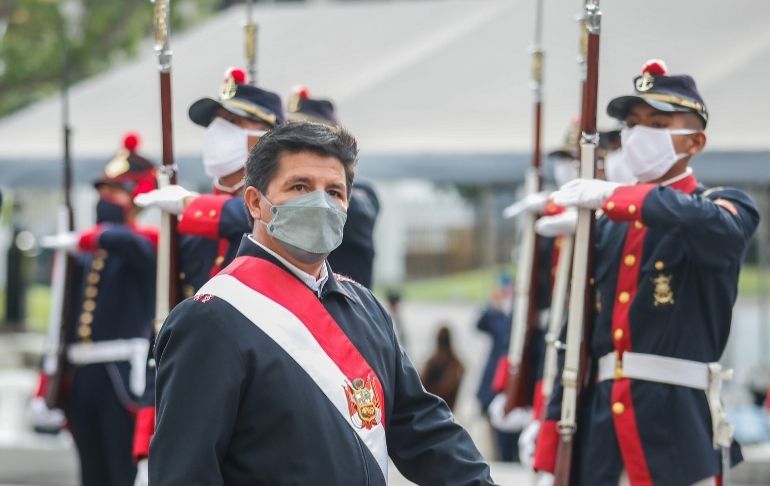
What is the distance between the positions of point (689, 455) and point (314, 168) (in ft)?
6.81

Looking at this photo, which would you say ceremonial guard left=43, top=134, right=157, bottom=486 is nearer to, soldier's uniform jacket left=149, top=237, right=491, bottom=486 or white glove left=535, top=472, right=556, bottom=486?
white glove left=535, top=472, right=556, bottom=486

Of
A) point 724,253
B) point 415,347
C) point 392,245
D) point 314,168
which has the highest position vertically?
point 314,168

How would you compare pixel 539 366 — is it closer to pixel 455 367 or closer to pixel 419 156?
pixel 419 156

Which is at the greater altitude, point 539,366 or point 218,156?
point 218,156

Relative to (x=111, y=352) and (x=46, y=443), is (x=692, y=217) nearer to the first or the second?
(x=111, y=352)

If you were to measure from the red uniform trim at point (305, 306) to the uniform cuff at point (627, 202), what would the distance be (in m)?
1.46

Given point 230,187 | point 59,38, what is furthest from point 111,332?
point 59,38

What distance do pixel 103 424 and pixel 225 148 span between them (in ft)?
7.04

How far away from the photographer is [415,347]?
17688 millimetres

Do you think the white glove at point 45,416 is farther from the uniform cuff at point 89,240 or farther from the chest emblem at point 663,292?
the chest emblem at point 663,292

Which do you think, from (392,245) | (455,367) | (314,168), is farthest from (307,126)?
(392,245)

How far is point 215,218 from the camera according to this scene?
15.5 feet

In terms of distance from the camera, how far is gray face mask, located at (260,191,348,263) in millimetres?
2949

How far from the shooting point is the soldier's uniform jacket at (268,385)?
9.12 ft
